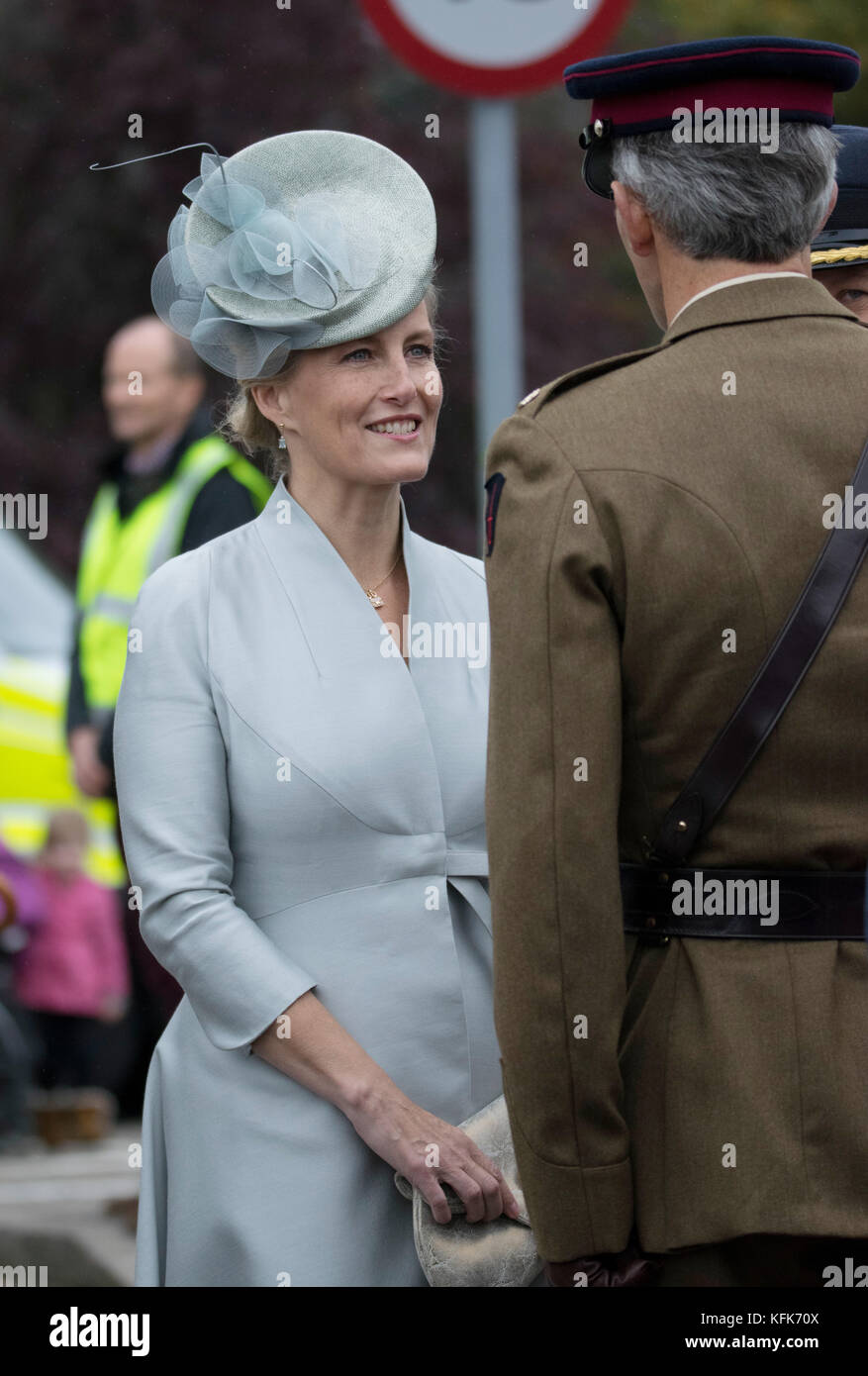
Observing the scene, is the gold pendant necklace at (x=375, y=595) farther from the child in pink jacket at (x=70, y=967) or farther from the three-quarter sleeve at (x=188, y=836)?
the child in pink jacket at (x=70, y=967)

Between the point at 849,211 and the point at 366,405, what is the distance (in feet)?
3.14

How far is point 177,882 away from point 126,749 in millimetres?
201

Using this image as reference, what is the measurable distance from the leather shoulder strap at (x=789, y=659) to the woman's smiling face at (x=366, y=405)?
82cm

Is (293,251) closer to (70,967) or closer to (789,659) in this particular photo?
(789,659)

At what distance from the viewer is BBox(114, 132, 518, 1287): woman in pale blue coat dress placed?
270 cm

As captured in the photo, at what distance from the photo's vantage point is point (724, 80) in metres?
2.34

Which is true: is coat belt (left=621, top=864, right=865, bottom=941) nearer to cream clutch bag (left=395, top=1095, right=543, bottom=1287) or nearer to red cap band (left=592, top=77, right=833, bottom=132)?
cream clutch bag (left=395, top=1095, right=543, bottom=1287)

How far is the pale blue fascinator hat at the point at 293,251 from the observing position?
111 inches

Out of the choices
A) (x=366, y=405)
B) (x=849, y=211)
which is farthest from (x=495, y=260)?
(x=366, y=405)

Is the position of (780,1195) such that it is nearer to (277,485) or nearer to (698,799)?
(698,799)

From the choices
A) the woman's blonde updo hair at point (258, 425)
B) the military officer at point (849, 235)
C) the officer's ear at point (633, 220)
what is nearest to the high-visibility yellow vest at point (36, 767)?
the woman's blonde updo hair at point (258, 425)

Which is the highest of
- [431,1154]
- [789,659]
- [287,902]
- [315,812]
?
[789,659]

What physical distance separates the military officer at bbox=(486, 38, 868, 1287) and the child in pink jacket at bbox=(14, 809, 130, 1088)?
518 cm
